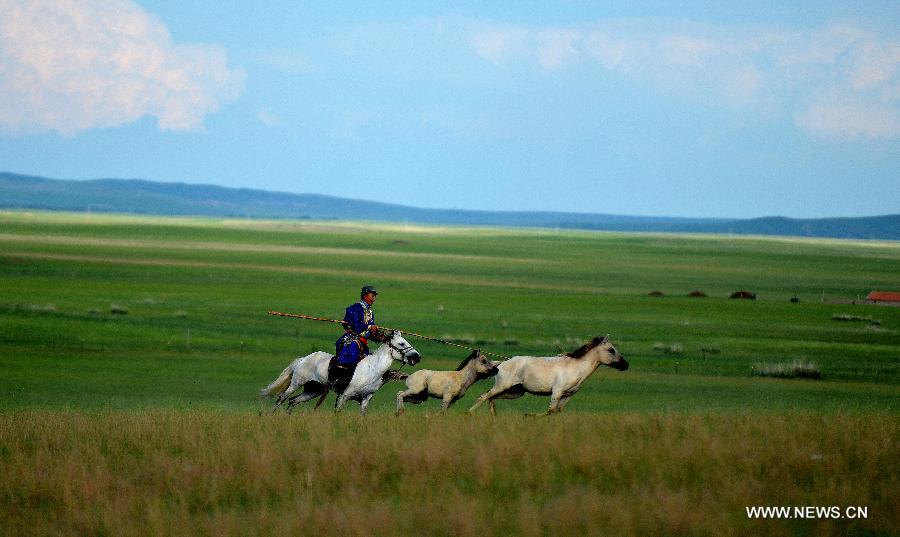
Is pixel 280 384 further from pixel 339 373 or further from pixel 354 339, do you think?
pixel 354 339

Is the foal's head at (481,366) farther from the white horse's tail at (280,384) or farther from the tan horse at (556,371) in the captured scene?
the white horse's tail at (280,384)

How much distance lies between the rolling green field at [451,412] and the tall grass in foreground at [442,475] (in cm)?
4

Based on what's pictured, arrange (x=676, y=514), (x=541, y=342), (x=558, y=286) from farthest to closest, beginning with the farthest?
(x=558, y=286)
(x=541, y=342)
(x=676, y=514)

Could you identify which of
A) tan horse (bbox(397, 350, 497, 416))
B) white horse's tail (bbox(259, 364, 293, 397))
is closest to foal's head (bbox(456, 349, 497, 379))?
tan horse (bbox(397, 350, 497, 416))

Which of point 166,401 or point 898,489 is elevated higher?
point 898,489

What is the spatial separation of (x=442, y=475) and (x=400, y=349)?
407 cm

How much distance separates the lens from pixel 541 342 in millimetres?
43719

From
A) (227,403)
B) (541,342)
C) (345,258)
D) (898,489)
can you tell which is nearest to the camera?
(898,489)

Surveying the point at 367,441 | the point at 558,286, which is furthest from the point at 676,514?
the point at 558,286

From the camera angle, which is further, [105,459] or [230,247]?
[230,247]

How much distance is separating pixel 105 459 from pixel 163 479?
4.16 feet

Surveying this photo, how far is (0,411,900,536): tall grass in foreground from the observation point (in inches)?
495

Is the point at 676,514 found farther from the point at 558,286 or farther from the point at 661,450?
the point at 558,286

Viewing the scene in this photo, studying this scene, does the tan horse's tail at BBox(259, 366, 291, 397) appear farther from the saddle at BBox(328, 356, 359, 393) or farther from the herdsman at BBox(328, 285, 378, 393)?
the herdsman at BBox(328, 285, 378, 393)
